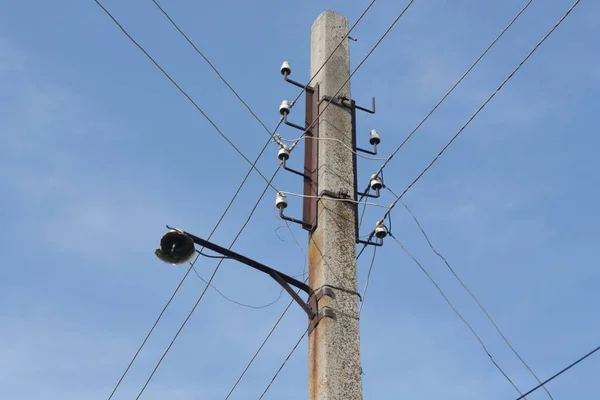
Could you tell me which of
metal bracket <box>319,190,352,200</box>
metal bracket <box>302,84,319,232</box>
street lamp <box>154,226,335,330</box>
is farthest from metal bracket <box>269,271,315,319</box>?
metal bracket <box>319,190,352,200</box>

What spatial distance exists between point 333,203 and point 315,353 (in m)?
1.36

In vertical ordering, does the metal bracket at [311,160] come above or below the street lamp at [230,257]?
above

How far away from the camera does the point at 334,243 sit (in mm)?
7168

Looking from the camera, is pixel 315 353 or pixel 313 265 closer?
pixel 315 353

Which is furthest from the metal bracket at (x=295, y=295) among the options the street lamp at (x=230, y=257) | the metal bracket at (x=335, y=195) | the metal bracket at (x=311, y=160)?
the metal bracket at (x=335, y=195)

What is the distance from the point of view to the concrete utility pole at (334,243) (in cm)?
648

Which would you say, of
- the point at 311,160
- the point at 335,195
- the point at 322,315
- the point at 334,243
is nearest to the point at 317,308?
the point at 322,315

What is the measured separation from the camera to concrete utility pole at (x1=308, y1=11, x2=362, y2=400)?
6.48 m

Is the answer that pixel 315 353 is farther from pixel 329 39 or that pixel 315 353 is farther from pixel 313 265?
pixel 329 39

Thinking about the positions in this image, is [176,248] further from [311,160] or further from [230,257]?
[311,160]

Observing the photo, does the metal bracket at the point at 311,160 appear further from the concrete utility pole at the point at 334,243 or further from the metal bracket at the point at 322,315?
the metal bracket at the point at 322,315

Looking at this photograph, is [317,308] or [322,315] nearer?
[322,315]

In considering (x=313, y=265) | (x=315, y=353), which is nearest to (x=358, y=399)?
(x=315, y=353)

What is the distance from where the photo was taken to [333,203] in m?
7.43
